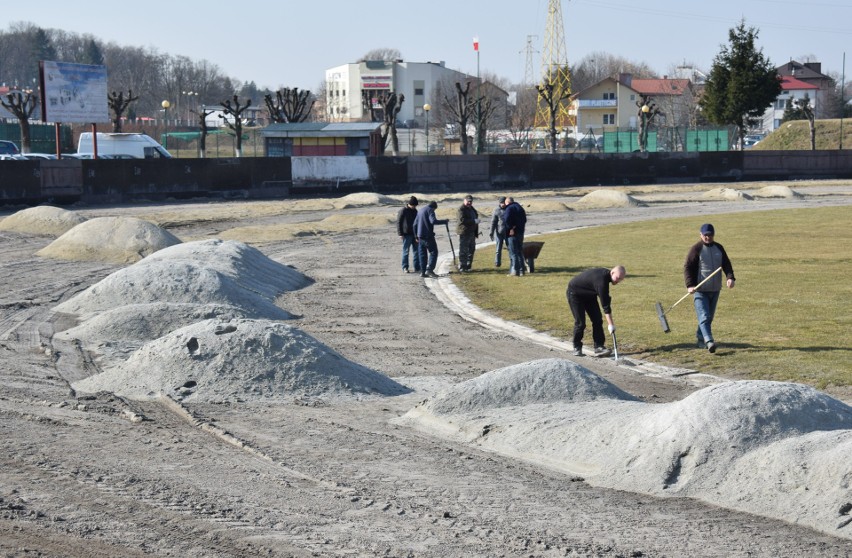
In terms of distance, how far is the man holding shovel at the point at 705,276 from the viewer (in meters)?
15.1

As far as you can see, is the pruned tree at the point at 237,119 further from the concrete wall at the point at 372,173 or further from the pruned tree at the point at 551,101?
the pruned tree at the point at 551,101

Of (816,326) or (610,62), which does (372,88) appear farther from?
(816,326)

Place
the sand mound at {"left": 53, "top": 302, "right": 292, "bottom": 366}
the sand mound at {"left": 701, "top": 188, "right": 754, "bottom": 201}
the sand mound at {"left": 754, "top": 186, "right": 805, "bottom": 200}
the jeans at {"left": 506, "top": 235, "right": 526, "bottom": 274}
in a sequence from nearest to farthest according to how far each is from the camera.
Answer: the sand mound at {"left": 53, "top": 302, "right": 292, "bottom": 366} < the jeans at {"left": 506, "top": 235, "right": 526, "bottom": 274} < the sand mound at {"left": 701, "top": 188, "right": 754, "bottom": 201} < the sand mound at {"left": 754, "top": 186, "right": 805, "bottom": 200}

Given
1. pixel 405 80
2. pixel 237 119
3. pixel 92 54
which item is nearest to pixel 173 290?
pixel 237 119

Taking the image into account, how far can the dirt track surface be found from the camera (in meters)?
7.50

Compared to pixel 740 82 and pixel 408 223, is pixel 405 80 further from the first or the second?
pixel 408 223

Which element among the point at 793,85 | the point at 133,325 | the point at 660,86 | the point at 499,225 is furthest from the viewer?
the point at 793,85

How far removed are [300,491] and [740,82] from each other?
67320 millimetres

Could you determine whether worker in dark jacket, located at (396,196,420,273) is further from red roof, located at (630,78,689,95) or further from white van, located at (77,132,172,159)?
red roof, located at (630,78,689,95)

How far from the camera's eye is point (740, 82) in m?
70.8

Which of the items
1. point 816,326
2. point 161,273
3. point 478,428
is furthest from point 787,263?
point 478,428

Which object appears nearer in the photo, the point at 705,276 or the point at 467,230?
the point at 705,276

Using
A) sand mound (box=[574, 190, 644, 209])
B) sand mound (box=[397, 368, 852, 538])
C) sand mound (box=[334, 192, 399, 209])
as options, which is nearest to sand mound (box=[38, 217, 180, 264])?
sand mound (box=[334, 192, 399, 209])

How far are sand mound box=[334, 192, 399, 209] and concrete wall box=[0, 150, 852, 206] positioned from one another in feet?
14.4
